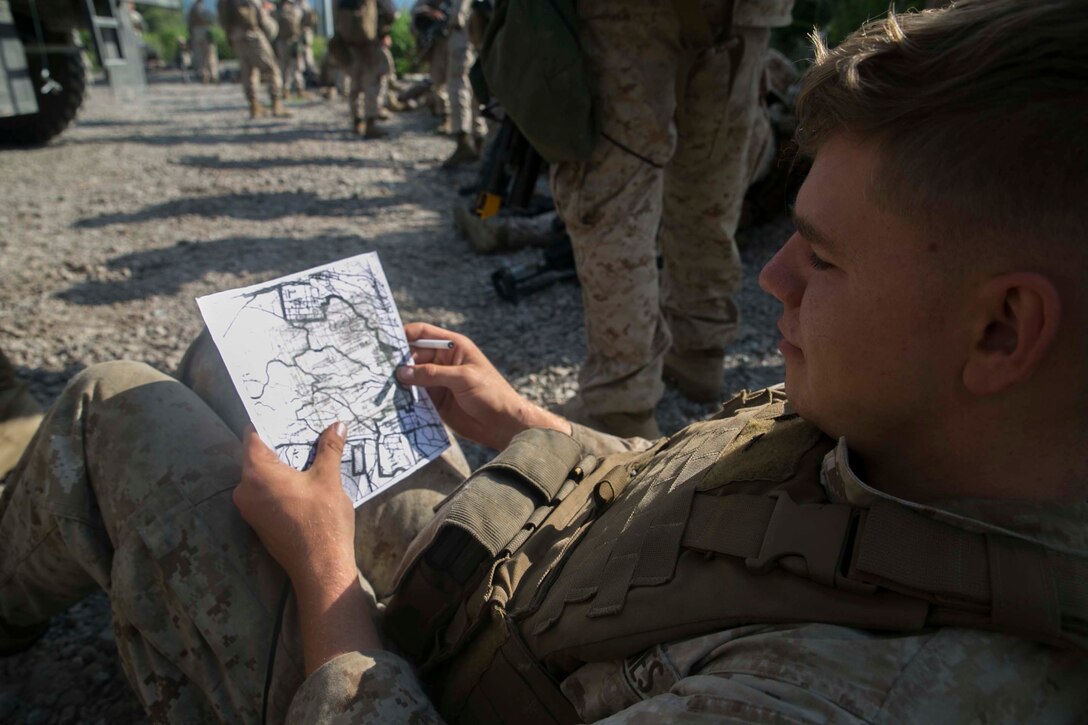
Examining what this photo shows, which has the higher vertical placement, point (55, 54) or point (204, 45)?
point (55, 54)

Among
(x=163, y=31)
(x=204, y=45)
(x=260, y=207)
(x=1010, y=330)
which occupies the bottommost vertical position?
(x=163, y=31)

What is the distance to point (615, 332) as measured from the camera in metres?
2.72

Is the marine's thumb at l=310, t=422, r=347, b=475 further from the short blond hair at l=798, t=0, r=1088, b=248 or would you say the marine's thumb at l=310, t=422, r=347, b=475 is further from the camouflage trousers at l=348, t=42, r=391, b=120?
the camouflage trousers at l=348, t=42, r=391, b=120

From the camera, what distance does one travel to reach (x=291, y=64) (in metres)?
18.2

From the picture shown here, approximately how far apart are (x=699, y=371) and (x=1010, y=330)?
8.49 feet

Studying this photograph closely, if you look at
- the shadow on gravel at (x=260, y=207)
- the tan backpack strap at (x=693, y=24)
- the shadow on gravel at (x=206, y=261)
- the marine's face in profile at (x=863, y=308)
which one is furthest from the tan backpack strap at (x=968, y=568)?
the shadow on gravel at (x=260, y=207)

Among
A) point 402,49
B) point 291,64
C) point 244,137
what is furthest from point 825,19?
point 402,49

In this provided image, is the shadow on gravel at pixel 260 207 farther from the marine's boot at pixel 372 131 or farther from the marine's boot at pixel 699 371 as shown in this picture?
the marine's boot at pixel 699 371

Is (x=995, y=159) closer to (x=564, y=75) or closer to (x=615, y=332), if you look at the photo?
(x=564, y=75)

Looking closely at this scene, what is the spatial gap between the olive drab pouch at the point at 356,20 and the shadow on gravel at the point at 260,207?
3.40m

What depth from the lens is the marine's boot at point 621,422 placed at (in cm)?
284

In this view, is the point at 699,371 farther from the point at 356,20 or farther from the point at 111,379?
the point at 356,20

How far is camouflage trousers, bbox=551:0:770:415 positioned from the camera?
238 centimetres

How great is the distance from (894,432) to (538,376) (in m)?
2.75
